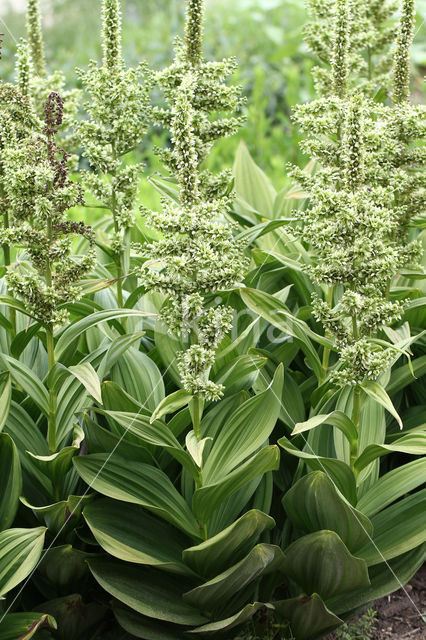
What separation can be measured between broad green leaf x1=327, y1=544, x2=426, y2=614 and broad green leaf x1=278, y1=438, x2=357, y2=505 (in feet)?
1.06

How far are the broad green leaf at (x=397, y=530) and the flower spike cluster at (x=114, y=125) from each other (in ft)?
5.71

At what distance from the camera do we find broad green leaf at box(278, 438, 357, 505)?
113 inches

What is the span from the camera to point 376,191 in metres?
2.80

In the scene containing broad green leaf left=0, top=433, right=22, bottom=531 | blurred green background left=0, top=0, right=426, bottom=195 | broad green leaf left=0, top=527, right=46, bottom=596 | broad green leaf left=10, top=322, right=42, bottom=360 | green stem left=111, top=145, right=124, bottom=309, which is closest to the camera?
broad green leaf left=0, top=527, right=46, bottom=596

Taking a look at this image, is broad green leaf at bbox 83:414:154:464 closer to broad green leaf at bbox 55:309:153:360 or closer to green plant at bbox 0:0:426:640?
green plant at bbox 0:0:426:640

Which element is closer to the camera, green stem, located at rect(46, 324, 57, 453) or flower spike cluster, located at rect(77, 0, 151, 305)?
green stem, located at rect(46, 324, 57, 453)

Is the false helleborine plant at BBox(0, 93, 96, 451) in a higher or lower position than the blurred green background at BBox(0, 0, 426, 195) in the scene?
lower

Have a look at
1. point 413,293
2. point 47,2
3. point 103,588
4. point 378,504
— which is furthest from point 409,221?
point 47,2

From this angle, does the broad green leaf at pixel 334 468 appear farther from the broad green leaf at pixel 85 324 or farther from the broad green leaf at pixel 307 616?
the broad green leaf at pixel 85 324

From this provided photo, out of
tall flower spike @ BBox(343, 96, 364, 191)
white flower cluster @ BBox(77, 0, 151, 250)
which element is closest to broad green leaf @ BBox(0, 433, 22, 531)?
white flower cluster @ BBox(77, 0, 151, 250)

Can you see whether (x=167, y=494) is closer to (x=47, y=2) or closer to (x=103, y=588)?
(x=103, y=588)

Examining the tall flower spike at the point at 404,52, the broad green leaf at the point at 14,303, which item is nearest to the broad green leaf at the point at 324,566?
the broad green leaf at the point at 14,303

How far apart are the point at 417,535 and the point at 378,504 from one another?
0.20 m

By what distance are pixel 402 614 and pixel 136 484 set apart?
1.36m
